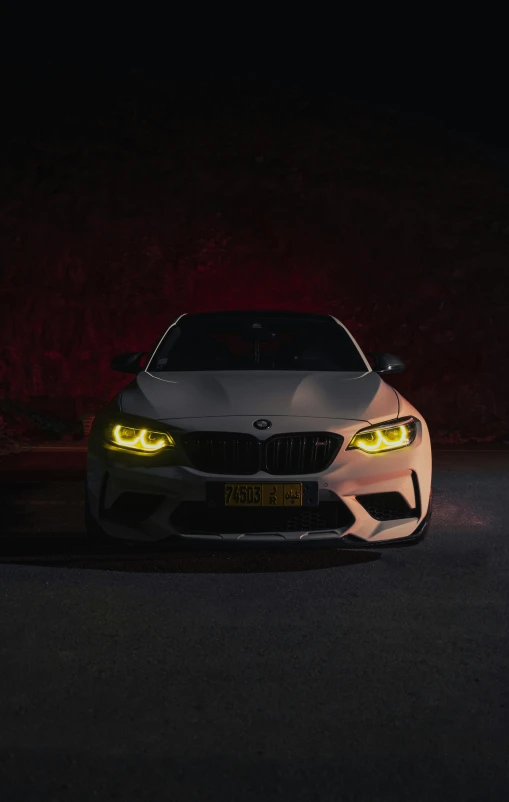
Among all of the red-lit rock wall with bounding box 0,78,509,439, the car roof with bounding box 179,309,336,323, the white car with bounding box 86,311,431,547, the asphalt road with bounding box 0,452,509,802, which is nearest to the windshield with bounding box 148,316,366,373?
the car roof with bounding box 179,309,336,323

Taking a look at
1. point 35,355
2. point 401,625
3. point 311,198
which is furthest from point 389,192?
point 401,625

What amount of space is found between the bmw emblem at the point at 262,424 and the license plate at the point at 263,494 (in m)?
0.38

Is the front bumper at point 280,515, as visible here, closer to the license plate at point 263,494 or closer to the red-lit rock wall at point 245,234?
the license plate at point 263,494

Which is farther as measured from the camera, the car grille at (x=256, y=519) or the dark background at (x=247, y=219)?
the dark background at (x=247, y=219)

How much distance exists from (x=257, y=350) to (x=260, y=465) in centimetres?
234

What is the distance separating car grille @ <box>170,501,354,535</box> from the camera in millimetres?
6703

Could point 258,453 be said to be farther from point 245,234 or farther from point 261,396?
point 245,234

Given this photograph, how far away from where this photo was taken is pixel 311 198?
2720cm

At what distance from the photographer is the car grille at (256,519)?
670cm

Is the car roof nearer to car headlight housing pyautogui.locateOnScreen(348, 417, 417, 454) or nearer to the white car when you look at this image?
the white car

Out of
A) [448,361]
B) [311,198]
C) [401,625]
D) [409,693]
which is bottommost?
[448,361]

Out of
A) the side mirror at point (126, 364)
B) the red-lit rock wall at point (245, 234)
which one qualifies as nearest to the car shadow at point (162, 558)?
the side mirror at point (126, 364)

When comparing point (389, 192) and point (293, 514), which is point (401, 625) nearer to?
point (293, 514)

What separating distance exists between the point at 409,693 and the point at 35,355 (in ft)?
61.0
